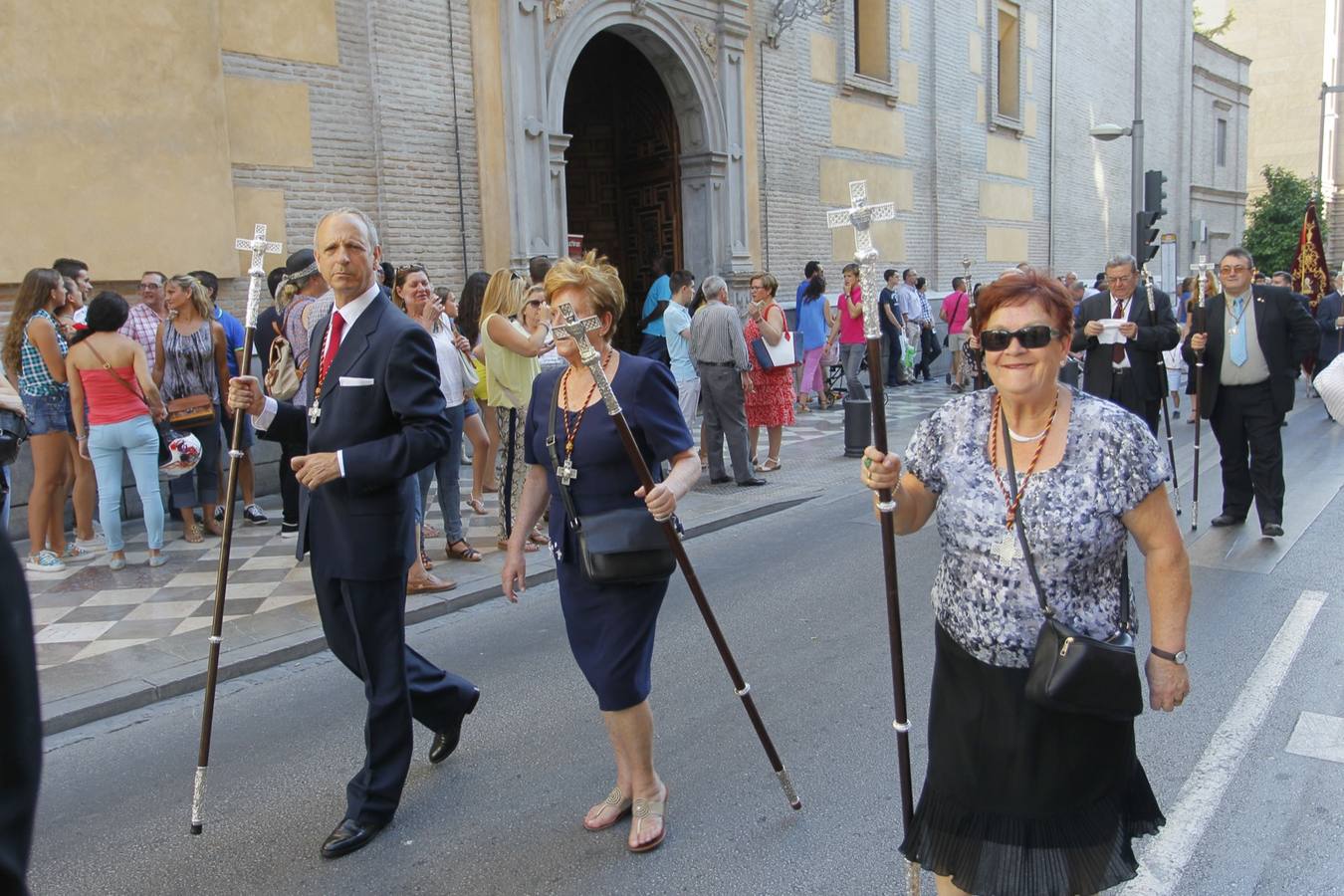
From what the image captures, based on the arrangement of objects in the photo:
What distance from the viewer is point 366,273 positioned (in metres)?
3.53

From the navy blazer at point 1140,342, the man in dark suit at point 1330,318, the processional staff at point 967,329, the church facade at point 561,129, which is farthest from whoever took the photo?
the man in dark suit at point 1330,318

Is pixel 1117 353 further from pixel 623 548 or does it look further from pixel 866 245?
pixel 866 245

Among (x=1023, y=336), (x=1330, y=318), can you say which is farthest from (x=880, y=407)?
(x=1330, y=318)

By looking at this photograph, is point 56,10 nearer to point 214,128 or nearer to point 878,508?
point 214,128

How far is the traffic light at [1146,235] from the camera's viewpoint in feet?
55.5

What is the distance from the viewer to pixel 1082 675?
222cm

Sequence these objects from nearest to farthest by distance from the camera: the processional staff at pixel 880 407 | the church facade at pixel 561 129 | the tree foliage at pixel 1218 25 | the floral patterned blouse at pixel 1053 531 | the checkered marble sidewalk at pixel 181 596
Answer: the floral patterned blouse at pixel 1053 531
the processional staff at pixel 880 407
the checkered marble sidewalk at pixel 181 596
the church facade at pixel 561 129
the tree foliage at pixel 1218 25

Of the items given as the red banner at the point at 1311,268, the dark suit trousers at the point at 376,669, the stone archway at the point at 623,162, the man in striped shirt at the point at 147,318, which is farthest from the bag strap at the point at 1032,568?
the red banner at the point at 1311,268

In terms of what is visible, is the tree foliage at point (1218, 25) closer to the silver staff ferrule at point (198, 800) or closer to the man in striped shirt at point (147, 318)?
the man in striped shirt at point (147, 318)

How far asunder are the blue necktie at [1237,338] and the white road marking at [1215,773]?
2.51m

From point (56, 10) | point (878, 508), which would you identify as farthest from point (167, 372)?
point (878, 508)

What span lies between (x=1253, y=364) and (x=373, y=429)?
21.0 feet

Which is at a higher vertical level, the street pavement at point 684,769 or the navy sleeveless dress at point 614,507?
the navy sleeveless dress at point 614,507

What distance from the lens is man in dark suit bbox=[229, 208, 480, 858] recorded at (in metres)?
3.46
